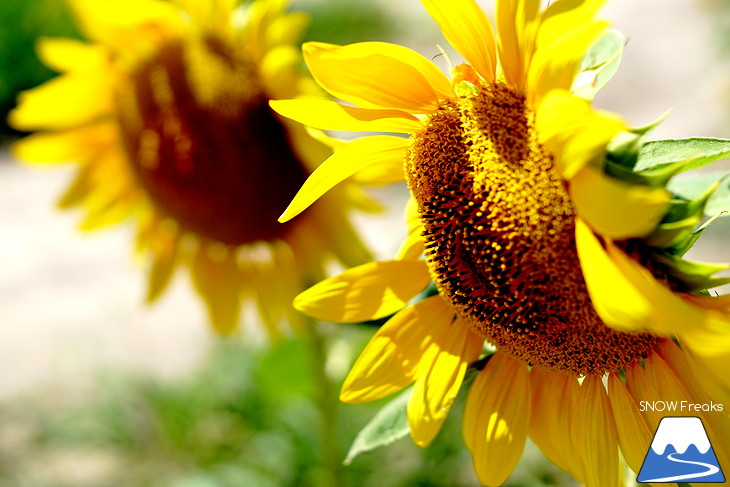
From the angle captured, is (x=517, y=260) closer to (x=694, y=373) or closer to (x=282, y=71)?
(x=694, y=373)

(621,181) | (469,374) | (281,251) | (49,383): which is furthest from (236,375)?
(621,181)

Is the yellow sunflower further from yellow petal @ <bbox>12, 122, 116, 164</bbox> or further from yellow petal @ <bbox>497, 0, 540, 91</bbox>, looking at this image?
yellow petal @ <bbox>12, 122, 116, 164</bbox>

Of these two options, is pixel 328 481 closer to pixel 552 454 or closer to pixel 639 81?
pixel 552 454

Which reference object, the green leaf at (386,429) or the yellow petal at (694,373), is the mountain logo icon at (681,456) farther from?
the green leaf at (386,429)

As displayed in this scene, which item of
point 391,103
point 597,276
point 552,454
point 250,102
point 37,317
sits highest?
point 37,317

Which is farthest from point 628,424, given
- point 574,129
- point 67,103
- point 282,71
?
point 67,103

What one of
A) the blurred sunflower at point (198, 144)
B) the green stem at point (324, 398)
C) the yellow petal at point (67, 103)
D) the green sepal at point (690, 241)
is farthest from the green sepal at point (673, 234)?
the yellow petal at point (67, 103)

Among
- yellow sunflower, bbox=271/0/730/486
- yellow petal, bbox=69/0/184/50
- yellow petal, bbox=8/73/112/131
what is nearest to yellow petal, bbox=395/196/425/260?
yellow sunflower, bbox=271/0/730/486
